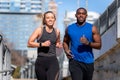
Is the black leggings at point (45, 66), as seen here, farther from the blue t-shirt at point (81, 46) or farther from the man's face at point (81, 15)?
the man's face at point (81, 15)

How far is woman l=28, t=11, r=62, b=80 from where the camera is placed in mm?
7562

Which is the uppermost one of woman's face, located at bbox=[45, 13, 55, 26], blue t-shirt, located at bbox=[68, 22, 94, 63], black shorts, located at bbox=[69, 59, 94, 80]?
woman's face, located at bbox=[45, 13, 55, 26]

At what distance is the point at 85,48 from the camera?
7547 mm

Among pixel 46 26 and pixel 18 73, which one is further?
pixel 18 73

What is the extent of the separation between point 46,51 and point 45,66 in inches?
8.8

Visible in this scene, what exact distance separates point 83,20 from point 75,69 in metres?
0.72

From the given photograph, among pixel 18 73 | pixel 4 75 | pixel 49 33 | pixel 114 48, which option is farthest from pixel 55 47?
pixel 18 73

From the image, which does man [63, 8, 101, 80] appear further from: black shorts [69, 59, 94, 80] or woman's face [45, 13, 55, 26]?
woman's face [45, 13, 55, 26]

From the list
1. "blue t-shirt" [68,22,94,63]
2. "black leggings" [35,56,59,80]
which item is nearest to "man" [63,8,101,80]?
"blue t-shirt" [68,22,94,63]

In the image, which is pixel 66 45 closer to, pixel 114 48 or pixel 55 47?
pixel 55 47

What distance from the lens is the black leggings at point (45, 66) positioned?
24.8ft

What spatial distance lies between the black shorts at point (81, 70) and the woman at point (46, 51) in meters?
0.25

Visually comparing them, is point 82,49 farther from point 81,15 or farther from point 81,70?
point 81,15

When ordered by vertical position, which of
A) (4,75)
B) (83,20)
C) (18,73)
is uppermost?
(83,20)
